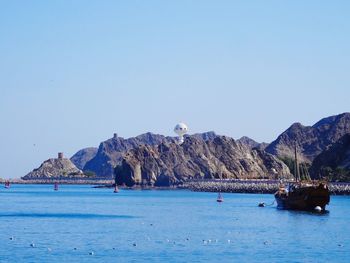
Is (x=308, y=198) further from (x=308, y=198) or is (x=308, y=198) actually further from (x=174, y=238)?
(x=174, y=238)

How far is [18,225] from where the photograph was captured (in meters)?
76.4

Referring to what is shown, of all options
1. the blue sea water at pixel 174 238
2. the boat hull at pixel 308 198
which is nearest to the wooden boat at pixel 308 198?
the boat hull at pixel 308 198

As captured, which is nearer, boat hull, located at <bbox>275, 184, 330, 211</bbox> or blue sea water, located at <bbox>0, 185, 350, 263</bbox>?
blue sea water, located at <bbox>0, 185, 350, 263</bbox>

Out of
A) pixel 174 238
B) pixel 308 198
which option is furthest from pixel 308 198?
pixel 174 238

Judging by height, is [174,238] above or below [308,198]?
below

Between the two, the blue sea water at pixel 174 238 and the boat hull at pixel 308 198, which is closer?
the blue sea water at pixel 174 238

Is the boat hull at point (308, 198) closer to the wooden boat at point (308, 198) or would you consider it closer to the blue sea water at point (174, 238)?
the wooden boat at point (308, 198)

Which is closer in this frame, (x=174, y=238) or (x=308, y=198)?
(x=174, y=238)

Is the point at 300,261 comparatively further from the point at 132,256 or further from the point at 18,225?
the point at 18,225

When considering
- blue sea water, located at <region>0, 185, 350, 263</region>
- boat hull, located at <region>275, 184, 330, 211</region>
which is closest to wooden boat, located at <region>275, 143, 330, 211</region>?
boat hull, located at <region>275, 184, 330, 211</region>

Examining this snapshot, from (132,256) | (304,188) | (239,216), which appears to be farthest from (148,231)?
(304,188)

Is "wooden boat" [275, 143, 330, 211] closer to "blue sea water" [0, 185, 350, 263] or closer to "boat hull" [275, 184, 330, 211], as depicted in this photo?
"boat hull" [275, 184, 330, 211]

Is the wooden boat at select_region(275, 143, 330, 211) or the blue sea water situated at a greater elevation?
the wooden boat at select_region(275, 143, 330, 211)

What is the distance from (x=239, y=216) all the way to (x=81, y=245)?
37.6 m
